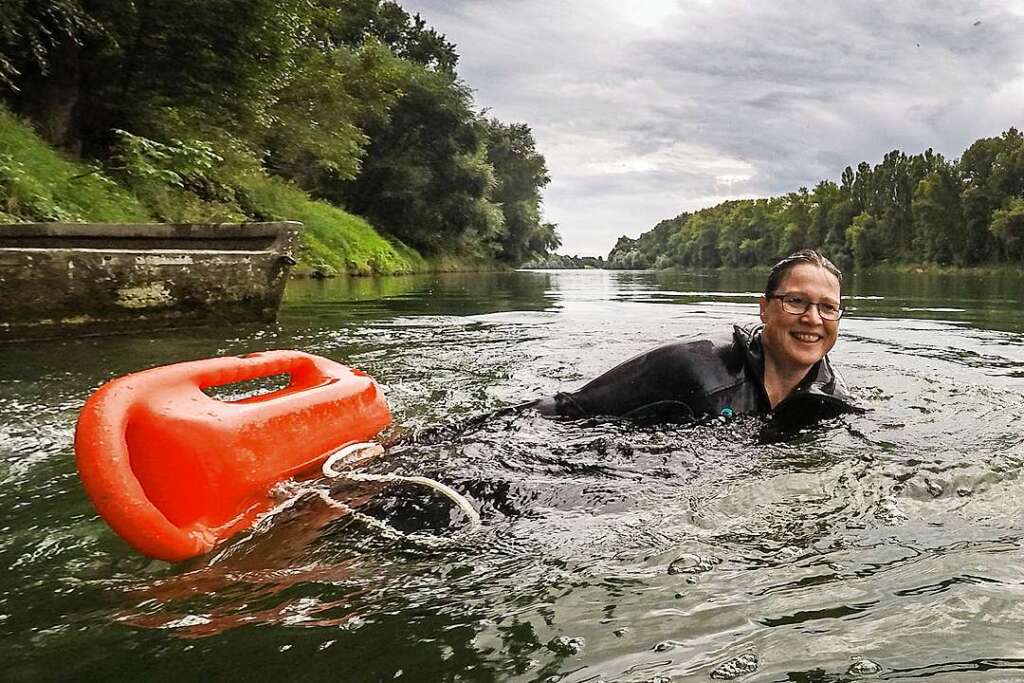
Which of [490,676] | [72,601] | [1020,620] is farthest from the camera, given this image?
[72,601]

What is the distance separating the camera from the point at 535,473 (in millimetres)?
3166

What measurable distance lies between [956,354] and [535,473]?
6079 mm

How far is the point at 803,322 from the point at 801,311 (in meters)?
0.06

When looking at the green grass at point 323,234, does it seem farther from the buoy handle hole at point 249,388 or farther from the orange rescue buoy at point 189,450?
the orange rescue buoy at point 189,450

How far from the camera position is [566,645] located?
6.02 ft

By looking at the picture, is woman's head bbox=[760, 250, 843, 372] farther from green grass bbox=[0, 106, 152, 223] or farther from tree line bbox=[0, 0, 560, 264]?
tree line bbox=[0, 0, 560, 264]

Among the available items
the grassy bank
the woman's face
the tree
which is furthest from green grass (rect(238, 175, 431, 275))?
the tree

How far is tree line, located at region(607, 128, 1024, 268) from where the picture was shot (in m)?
65.2

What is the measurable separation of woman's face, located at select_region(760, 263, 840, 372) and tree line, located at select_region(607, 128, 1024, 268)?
213 ft

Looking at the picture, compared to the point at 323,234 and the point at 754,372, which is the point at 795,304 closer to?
the point at 754,372

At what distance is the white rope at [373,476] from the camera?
257 cm

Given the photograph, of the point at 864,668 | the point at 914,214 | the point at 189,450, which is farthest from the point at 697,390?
the point at 914,214

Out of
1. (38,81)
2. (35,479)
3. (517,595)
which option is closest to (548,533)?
(517,595)

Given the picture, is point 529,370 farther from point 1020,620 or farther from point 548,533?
point 1020,620
